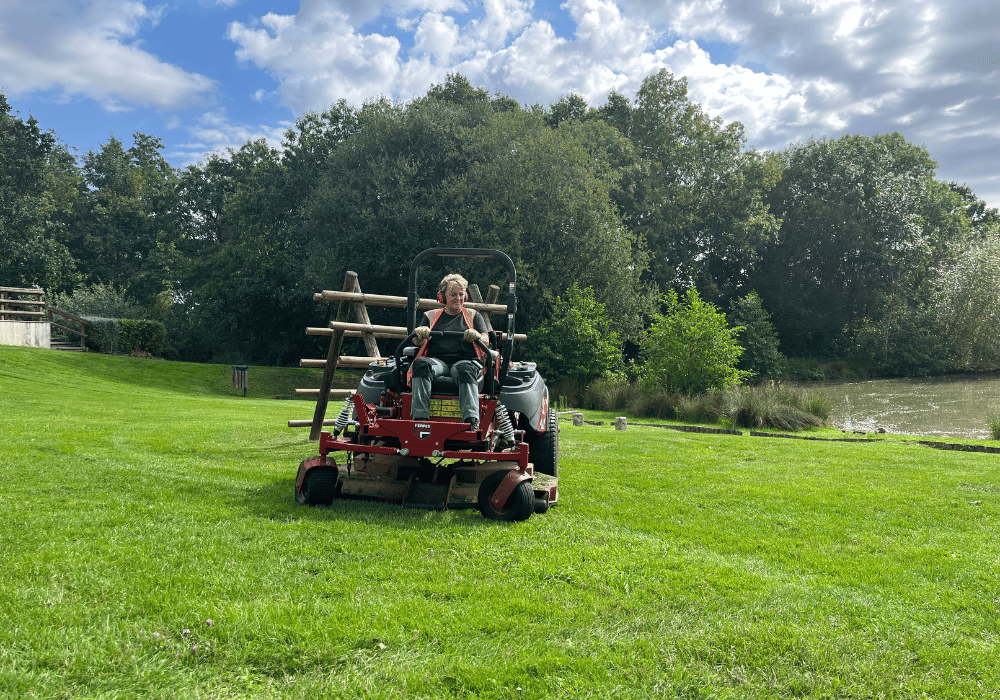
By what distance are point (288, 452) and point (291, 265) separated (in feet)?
83.4

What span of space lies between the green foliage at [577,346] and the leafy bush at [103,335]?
55.0ft

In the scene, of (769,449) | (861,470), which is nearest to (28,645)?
(861,470)

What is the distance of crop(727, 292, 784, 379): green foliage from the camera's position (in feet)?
Answer: 120

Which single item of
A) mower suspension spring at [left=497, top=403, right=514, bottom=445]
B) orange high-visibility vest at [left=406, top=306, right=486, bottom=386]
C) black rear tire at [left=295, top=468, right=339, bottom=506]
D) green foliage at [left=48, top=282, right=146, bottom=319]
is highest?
green foliage at [left=48, top=282, right=146, bottom=319]

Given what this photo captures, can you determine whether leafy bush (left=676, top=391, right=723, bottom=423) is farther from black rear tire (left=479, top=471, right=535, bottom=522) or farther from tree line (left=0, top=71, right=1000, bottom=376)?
black rear tire (left=479, top=471, right=535, bottom=522)

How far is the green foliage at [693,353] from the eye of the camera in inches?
832

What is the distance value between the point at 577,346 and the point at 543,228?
6.58 metres

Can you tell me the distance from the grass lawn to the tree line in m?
19.0

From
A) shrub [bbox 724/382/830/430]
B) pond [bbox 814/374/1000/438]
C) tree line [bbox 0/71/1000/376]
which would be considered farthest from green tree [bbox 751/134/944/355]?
shrub [bbox 724/382/830/430]

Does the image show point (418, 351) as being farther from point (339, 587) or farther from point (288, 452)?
point (288, 452)

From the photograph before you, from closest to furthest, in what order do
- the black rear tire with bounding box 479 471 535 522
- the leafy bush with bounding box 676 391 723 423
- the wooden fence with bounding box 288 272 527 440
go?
the black rear tire with bounding box 479 471 535 522 < the wooden fence with bounding box 288 272 527 440 < the leafy bush with bounding box 676 391 723 423

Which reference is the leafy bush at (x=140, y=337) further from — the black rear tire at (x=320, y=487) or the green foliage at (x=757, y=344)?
the green foliage at (x=757, y=344)

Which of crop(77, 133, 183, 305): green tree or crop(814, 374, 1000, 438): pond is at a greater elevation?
crop(77, 133, 183, 305): green tree

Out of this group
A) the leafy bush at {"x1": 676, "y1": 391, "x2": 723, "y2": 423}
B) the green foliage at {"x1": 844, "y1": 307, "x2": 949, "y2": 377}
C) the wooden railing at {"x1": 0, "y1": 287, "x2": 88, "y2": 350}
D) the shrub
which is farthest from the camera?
the green foliage at {"x1": 844, "y1": 307, "x2": 949, "y2": 377}
